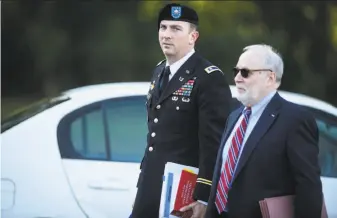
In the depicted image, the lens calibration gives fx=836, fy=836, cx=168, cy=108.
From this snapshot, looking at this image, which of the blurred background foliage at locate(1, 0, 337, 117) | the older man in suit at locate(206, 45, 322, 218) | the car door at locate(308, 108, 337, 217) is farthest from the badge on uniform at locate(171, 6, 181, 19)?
the blurred background foliage at locate(1, 0, 337, 117)

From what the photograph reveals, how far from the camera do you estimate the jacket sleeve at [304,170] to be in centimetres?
329

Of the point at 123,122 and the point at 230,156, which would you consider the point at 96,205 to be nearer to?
the point at 123,122

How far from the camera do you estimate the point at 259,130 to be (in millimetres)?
3432

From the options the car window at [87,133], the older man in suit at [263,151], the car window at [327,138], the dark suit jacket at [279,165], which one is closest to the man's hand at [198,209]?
the older man in suit at [263,151]

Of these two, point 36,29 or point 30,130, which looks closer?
point 30,130

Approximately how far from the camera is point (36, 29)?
43.7ft

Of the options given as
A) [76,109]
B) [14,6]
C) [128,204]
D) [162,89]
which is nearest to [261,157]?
[162,89]

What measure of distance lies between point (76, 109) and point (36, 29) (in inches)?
318

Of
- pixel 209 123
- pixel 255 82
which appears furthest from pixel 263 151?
pixel 209 123

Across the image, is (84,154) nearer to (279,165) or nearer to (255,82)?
(255,82)

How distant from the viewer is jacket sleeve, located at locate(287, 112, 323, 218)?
3.29 meters

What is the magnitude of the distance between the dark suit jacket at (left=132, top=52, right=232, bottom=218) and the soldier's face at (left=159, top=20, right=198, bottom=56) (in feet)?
0.26

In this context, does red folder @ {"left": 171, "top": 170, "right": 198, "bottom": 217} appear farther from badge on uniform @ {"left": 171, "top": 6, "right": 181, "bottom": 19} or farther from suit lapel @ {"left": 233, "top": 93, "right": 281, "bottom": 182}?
badge on uniform @ {"left": 171, "top": 6, "right": 181, "bottom": 19}

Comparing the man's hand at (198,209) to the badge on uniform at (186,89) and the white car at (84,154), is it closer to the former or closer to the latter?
the badge on uniform at (186,89)
